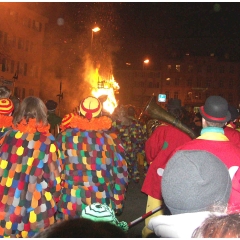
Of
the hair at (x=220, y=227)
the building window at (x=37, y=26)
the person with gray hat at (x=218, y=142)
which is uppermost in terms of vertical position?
the building window at (x=37, y=26)

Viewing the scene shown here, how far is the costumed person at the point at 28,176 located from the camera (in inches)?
147

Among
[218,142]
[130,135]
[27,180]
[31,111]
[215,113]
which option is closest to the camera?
[218,142]

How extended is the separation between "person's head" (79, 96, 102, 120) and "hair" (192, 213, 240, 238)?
10.1ft

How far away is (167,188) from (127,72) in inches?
2526

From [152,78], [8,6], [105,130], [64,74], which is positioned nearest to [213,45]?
[152,78]

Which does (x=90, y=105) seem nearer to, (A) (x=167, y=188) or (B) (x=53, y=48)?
(A) (x=167, y=188)

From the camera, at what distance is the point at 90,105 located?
14.7 ft

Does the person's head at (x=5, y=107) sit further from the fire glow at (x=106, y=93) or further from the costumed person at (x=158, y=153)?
the fire glow at (x=106, y=93)

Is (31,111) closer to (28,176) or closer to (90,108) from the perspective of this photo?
(28,176)

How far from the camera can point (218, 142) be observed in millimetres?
3117

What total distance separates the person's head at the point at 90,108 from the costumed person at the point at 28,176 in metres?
0.63

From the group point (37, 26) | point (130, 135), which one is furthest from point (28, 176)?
point (37, 26)

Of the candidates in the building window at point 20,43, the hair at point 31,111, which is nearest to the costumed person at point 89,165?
the hair at point 31,111

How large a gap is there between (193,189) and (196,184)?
28 millimetres
